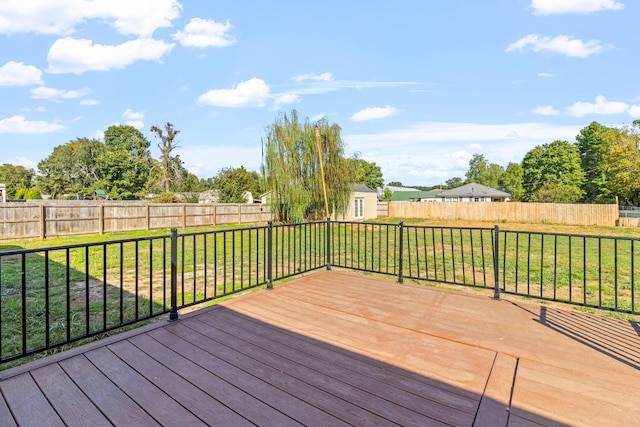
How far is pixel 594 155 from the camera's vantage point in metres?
26.2

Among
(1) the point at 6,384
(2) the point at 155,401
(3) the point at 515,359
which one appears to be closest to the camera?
(2) the point at 155,401

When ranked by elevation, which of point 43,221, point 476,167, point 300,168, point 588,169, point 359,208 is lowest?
point 43,221

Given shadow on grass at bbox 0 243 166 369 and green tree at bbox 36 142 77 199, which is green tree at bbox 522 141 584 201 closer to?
shadow on grass at bbox 0 243 166 369

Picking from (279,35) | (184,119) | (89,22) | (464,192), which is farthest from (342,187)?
(464,192)

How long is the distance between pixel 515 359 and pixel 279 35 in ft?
26.0

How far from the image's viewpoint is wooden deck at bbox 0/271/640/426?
136cm

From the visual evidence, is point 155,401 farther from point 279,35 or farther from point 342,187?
point 342,187

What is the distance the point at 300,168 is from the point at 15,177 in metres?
40.3

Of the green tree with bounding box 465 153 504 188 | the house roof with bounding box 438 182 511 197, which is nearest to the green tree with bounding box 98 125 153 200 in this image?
the house roof with bounding box 438 182 511 197

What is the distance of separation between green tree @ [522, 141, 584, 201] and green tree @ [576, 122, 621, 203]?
88 cm

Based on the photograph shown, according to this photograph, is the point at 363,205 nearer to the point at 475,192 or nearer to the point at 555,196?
the point at 555,196

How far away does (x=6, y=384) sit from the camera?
1.58 m

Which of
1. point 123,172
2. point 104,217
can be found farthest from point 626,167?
point 123,172

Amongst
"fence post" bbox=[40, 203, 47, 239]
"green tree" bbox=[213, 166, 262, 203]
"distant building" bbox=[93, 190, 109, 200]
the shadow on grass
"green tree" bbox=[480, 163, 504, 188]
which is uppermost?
"green tree" bbox=[480, 163, 504, 188]
